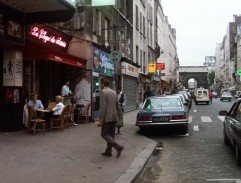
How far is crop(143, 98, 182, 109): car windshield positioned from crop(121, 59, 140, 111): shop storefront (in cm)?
1196

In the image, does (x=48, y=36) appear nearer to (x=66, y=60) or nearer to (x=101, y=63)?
(x=66, y=60)

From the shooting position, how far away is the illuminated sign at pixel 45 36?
15389mm

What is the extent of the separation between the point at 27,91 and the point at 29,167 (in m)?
7.98

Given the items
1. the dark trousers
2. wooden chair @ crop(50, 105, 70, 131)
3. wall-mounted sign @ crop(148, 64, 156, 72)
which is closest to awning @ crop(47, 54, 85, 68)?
wooden chair @ crop(50, 105, 70, 131)

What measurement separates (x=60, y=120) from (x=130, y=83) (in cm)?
1691

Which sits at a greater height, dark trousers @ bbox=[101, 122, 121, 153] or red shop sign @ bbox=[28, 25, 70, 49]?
red shop sign @ bbox=[28, 25, 70, 49]

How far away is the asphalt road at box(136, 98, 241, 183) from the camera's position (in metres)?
8.17

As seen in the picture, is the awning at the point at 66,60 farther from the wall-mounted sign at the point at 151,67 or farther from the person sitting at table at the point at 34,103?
the wall-mounted sign at the point at 151,67

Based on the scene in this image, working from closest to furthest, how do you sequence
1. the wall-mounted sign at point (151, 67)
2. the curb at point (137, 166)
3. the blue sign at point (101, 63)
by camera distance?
the curb at point (137, 166) < the blue sign at point (101, 63) < the wall-mounted sign at point (151, 67)

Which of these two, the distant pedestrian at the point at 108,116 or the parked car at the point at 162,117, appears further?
the parked car at the point at 162,117

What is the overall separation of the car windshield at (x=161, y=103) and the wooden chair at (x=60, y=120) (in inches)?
110

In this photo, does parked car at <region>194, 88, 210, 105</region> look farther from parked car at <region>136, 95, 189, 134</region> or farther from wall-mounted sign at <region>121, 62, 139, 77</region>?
parked car at <region>136, 95, 189, 134</region>

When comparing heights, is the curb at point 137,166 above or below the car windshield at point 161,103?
below

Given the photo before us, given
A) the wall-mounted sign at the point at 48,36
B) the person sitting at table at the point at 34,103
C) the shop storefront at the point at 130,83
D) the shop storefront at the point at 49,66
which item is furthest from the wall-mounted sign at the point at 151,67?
the person sitting at table at the point at 34,103
